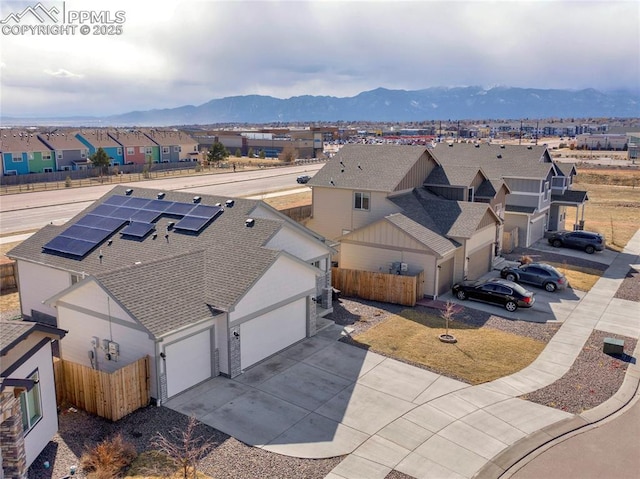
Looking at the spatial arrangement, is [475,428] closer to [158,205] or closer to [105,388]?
[105,388]

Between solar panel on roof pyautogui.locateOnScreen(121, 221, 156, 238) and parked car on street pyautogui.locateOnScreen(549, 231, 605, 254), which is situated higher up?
solar panel on roof pyautogui.locateOnScreen(121, 221, 156, 238)

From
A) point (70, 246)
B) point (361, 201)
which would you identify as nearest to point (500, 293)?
point (361, 201)

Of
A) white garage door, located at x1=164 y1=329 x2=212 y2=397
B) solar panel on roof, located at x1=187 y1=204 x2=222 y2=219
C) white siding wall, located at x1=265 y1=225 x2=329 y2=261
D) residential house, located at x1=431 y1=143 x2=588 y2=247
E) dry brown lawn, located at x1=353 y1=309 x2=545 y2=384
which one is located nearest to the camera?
white garage door, located at x1=164 y1=329 x2=212 y2=397

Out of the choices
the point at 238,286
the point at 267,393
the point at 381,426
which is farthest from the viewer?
the point at 238,286

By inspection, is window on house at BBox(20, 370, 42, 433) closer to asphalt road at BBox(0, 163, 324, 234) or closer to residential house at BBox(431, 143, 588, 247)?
asphalt road at BBox(0, 163, 324, 234)

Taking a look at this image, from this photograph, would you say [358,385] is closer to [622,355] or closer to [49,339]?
[49,339]

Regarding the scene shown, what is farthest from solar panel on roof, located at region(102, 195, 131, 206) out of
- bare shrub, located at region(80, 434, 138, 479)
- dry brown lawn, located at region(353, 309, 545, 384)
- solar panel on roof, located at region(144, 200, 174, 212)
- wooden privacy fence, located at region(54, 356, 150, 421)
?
bare shrub, located at region(80, 434, 138, 479)

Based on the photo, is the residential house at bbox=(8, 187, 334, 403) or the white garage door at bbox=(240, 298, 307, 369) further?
the white garage door at bbox=(240, 298, 307, 369)

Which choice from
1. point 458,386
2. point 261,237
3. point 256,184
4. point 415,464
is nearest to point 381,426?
point 415,464
